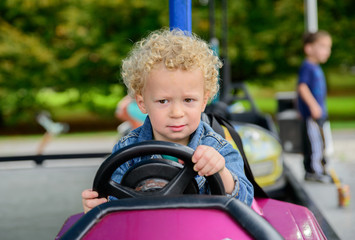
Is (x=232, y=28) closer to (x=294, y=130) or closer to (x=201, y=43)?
(x=294, y=130)

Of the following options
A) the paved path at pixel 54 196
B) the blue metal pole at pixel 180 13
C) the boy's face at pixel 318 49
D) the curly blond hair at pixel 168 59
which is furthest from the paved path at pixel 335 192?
the curly blond hair at pixel 168 59

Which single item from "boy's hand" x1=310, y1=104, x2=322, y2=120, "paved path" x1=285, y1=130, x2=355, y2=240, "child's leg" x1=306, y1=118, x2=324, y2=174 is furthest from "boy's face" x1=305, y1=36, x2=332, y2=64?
"paved path" x1=285, y1=130, x2=355, y2=240

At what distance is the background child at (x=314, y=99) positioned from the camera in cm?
583

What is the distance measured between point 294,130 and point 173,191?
750 centimetres

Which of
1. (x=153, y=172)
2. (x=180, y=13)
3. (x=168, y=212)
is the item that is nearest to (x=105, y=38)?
(x=180, y=13)

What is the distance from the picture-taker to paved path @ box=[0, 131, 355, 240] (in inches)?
177

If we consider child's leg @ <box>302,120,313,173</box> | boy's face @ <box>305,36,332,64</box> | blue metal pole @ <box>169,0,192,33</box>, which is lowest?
child's leg @ <box>302,120,313,173</box>

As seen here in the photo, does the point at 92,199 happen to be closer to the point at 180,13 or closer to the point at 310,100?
the point at 180,13

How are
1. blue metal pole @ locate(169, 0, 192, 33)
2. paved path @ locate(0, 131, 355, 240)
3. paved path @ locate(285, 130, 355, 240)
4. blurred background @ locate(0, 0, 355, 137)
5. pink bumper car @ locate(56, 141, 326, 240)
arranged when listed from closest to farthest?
pink bumper car @ locate(56, 141, 326, 240), blue metal pole @ locate(169, 0, 192, 33), paved path @ locate(285, 130, 355, 240), paved path @ locate(0, 131, 355, 240), blurred background @ locate(0, 0, 355, 137)

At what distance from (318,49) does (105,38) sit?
13025 mm

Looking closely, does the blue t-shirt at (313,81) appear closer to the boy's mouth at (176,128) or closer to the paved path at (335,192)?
the paved path at (335,192)

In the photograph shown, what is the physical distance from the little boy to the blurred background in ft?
49.2

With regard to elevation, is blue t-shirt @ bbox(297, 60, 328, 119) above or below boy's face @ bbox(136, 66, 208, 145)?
below

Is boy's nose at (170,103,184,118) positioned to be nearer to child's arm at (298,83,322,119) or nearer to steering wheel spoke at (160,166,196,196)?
steering wheel spoke at (160,166,196,196)
